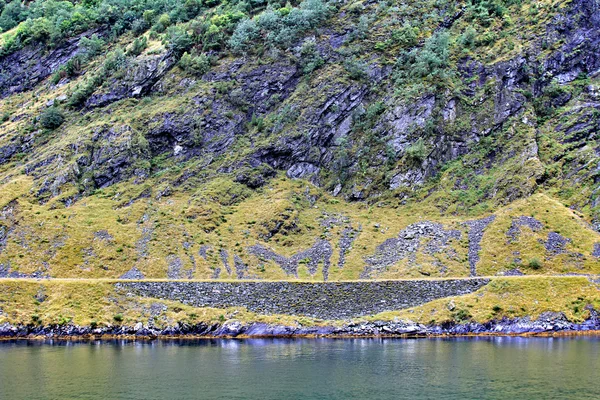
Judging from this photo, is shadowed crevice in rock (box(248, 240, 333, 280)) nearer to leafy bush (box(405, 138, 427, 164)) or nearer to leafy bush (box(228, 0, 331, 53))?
leafy bush (box(405, 138, 427, 164))

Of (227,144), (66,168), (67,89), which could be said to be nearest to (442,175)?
(227,144)

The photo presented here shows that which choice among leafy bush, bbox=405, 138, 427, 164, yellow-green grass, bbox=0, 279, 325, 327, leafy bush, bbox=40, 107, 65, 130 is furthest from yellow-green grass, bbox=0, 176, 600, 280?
leafy bush, bbox=40, 107, 65, 130

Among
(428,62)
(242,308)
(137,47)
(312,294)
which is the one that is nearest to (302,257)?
(312,294)

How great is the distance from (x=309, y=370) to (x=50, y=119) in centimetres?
9402

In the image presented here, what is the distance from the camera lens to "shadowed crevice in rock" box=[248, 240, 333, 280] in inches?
3487

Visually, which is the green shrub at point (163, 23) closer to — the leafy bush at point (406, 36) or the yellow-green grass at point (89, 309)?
the leafy bush at point (406, 36)

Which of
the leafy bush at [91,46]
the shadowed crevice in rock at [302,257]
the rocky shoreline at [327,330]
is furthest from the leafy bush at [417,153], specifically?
the leafy bush at [91,46]

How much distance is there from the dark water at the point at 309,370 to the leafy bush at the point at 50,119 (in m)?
68.0

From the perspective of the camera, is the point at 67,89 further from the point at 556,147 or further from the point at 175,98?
the point at 556,147

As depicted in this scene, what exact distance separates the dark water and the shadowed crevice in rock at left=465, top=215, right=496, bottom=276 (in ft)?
60.5

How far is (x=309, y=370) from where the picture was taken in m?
50.1

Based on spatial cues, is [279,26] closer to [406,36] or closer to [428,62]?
[406,36]

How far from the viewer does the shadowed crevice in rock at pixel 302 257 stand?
8856 cm

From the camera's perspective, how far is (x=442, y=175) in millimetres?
107750
